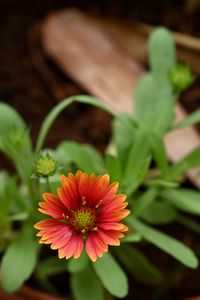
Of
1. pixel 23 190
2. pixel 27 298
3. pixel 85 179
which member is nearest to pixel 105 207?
pixel 85 179

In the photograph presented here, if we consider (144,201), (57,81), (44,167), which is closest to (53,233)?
(44,167)

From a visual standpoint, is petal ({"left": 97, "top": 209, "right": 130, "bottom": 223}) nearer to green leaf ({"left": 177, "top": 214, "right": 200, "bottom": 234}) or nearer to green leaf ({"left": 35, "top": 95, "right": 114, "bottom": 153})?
green leaf ({"left": 35, "top": 95, "right": 114, "bottom": 153})

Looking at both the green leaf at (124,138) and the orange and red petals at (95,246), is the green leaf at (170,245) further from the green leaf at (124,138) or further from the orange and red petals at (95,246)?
the orange and red petals at (95,246)

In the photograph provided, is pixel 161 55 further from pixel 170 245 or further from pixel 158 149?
pixel 170 245

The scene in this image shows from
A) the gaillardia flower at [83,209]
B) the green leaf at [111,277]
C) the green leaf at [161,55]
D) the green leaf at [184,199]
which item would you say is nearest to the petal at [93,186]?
the gaillardia flower at [83,209]

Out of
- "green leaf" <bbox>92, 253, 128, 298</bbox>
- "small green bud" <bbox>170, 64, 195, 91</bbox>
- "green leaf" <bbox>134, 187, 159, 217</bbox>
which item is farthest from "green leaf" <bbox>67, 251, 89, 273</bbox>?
"small green bud" <bbox>170, 64, 195, 91</bbox>

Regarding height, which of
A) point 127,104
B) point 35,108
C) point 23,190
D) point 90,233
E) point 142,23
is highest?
point 142,23

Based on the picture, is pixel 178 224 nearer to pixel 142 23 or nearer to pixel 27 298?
pixel 27 298
